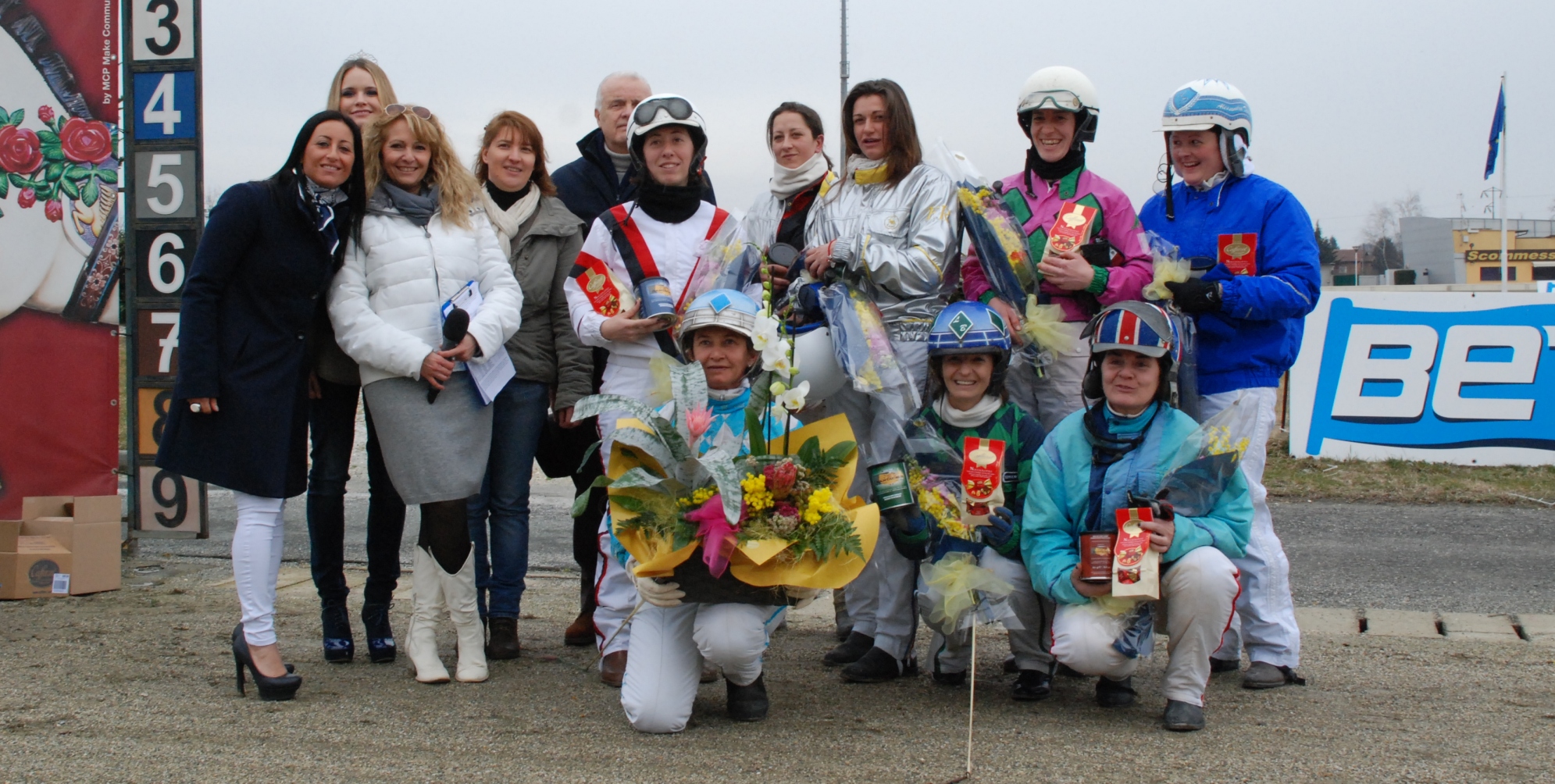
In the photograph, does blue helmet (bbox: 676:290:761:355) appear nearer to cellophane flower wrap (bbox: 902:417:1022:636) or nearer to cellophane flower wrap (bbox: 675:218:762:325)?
cellophane flower wrap (bbox: 675:218:762:325)

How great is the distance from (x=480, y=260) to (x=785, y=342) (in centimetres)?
134

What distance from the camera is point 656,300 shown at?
13.8 feet

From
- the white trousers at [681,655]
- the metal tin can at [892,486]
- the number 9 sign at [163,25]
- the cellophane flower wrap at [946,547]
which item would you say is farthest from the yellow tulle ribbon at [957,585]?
the number 9 sign at [163,25]

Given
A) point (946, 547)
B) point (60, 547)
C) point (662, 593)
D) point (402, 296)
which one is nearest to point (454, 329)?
point (402, 296)

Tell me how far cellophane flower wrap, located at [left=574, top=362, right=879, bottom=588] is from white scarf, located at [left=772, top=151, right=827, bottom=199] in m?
1.15

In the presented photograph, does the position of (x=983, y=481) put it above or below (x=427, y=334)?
below

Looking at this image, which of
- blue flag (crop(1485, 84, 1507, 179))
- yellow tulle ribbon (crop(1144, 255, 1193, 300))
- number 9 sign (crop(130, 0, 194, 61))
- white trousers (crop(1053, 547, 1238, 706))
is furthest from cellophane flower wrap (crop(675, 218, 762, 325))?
blue flag (crop(1485, 84, 1507, 179))

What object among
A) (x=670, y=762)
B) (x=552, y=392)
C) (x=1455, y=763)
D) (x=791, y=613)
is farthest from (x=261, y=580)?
(x=1455, y=763)

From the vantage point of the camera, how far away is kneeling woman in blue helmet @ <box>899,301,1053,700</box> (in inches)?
159

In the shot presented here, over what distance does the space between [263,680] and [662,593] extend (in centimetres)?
139

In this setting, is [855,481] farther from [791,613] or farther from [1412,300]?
[1412,300]

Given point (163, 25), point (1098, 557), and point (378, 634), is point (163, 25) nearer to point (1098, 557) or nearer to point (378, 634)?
point (378, 634)

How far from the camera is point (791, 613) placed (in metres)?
5.61

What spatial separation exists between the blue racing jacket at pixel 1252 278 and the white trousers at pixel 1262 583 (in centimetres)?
10
